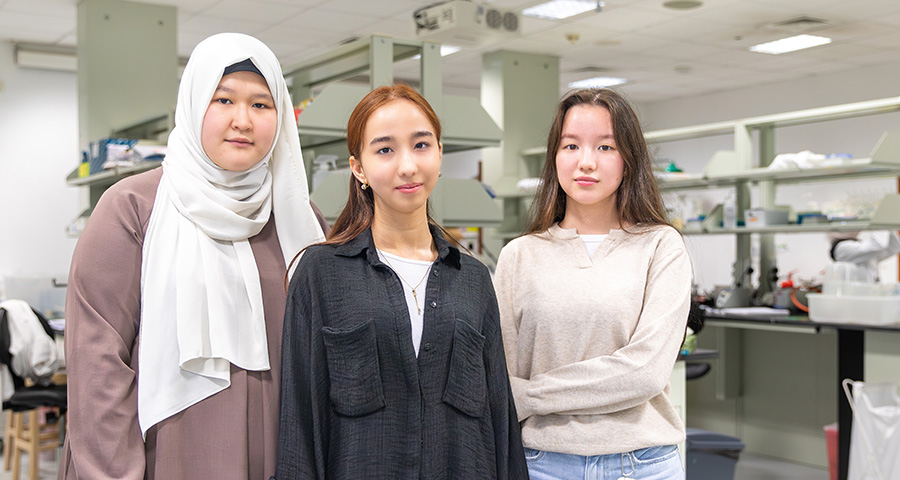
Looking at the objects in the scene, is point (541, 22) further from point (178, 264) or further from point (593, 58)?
point (178, 264)

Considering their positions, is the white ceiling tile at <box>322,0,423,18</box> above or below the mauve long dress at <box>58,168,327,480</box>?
above

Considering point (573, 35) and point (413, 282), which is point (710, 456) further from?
point (573, 35)

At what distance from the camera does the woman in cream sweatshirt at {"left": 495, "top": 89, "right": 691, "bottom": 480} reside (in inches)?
57.9

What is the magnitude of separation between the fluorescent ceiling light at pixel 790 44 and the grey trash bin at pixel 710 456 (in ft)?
14.3

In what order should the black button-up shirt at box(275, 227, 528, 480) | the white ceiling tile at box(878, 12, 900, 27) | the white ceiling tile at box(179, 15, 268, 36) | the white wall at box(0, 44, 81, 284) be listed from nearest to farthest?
the black button-up shirt at box(275, 227, 528, 480) < the white ceiling tile at box(878, 12, 900, 27) < the white ceiling tile at box(179, 15, 268, 36) < the white wall at box(0, 44, 81, 284)

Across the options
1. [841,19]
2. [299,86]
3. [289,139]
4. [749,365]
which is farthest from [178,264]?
[841,19]

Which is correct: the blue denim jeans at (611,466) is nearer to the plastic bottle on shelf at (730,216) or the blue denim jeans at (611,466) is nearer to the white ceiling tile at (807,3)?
the plastic bottle on shelf at (730,216)

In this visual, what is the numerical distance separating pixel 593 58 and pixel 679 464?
669 cm

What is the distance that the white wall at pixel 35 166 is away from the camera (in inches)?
277

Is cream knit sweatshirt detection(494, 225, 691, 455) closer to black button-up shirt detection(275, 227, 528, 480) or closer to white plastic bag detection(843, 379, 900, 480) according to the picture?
black button-up shirt detection(275, 227, 528, 480)

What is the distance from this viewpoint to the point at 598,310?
4.97ft

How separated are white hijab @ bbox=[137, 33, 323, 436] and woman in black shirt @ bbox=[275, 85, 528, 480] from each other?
0.49 feet

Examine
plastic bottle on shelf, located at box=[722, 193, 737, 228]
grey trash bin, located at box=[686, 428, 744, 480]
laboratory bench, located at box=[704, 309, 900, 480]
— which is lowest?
grey trash bin, located at box=[686, 428, 744, 480]

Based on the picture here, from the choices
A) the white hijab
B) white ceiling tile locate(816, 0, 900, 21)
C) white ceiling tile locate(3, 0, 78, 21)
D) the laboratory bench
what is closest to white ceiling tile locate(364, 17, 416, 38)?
white ceiling tile locate(3, 0, 78, 21)
